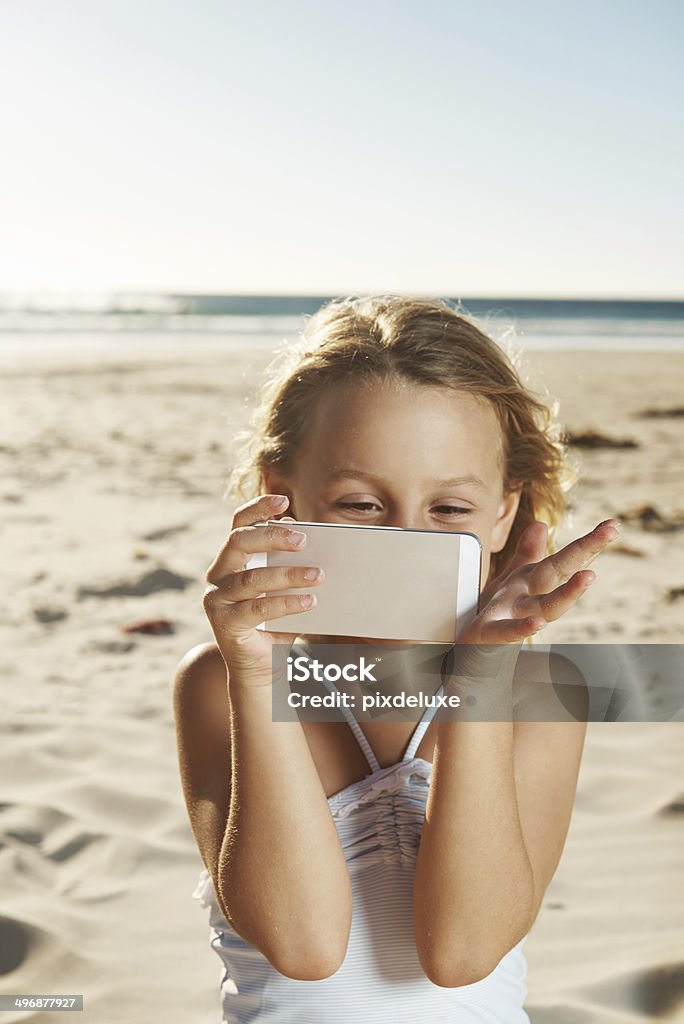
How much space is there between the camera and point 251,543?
1.03m

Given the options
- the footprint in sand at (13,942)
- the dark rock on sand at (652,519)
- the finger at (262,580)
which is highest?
the finger at (262,580)

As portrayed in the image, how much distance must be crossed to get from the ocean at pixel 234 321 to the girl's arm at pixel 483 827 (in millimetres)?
9750

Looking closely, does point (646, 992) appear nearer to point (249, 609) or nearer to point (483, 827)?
point (483, 827)

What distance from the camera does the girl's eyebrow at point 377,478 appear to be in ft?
3.96

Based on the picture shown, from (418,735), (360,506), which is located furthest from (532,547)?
(418,735)

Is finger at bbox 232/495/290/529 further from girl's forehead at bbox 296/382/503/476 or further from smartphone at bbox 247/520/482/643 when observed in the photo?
girl's forehead at bbox 296/382/503/476

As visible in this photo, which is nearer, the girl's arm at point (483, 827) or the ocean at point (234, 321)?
the girl's arm at point (483, 827)

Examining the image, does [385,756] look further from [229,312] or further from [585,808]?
[229,312]

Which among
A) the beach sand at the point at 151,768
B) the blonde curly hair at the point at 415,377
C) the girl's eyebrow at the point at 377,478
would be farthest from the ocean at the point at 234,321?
the girl's eyebrow at the point at 377,478

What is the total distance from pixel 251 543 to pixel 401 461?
251 millimetres

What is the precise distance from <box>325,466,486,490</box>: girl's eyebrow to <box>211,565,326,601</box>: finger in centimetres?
20

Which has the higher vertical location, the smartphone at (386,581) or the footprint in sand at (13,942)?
the smartphone at (386,581)

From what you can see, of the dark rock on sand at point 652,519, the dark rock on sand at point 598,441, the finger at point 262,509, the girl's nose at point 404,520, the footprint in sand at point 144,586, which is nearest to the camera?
the finger at point 262,509

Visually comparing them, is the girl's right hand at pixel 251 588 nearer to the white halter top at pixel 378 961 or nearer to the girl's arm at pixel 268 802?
the girl's arm at pixel 268 802
